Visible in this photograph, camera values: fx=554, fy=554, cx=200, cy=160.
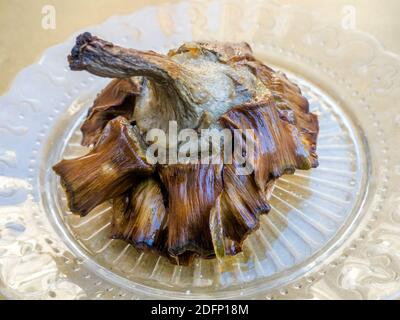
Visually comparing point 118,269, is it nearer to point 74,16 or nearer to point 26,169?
point 26,169

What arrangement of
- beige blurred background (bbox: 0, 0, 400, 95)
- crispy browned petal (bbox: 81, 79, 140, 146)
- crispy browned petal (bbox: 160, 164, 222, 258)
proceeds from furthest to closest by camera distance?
1. beige blurred background (bbox: 0, 0, 400, 95)
2. crispy browned petal (bbox: 81, 79, 140, 146)
3. crispy browned petal (bbox: 160, 164, 222, 258)

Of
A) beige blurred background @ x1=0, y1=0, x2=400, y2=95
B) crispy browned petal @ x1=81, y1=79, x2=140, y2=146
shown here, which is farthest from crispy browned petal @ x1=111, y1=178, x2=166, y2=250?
beige blurred background @ x1=0, y1=0, x2=400, y2=95

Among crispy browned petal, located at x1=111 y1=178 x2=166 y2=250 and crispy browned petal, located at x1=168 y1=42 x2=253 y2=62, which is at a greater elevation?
crispy browned petal, located at x1=168 y1=42 x2=253 y2=62

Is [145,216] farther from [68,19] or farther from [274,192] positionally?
[68,19]

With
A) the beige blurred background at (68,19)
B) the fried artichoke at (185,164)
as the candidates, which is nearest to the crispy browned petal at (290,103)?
the fried artichoke at (185,164)

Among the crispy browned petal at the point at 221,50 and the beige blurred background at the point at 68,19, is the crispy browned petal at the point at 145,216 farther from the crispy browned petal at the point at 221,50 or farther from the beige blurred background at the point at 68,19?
the beige blurred background at the point at 68,19

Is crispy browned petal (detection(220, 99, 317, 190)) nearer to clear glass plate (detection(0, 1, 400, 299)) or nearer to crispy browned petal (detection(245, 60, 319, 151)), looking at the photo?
crispy browned petal (detection(245, 60, 319, 151))
